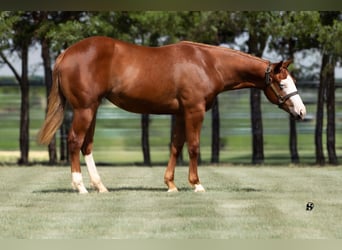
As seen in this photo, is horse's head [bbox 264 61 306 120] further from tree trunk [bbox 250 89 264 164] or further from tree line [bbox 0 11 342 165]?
tree trunk [bbox 250 89 264 164]

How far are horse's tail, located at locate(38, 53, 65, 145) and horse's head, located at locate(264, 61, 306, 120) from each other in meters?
2.89

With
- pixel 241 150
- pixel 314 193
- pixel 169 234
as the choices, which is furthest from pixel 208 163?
pixel 169 234

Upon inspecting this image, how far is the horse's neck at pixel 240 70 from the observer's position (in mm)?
13922

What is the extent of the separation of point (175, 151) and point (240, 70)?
146 centimetres

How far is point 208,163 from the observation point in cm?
2348

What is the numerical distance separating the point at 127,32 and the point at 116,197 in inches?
369

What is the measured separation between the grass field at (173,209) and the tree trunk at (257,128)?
6.73 metres

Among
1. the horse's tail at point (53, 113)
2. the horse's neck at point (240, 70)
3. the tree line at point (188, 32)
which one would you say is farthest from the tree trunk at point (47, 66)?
the horse's neck at point (240, 70)

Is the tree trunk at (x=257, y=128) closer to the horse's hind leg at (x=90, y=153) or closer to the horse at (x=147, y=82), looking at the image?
the horse at (x=147, y=82)

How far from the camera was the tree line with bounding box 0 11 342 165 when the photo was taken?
21766mm

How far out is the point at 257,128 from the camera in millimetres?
23703

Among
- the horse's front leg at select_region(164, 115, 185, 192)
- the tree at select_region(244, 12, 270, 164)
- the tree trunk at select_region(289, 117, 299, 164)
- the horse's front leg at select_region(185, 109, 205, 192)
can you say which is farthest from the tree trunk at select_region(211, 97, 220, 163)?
the horse's front leg at select_region(185, 109, 205, 192)

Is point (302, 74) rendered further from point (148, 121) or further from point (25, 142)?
point (25, 142)

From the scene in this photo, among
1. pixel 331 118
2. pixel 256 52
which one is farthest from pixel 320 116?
pixel 256 52
